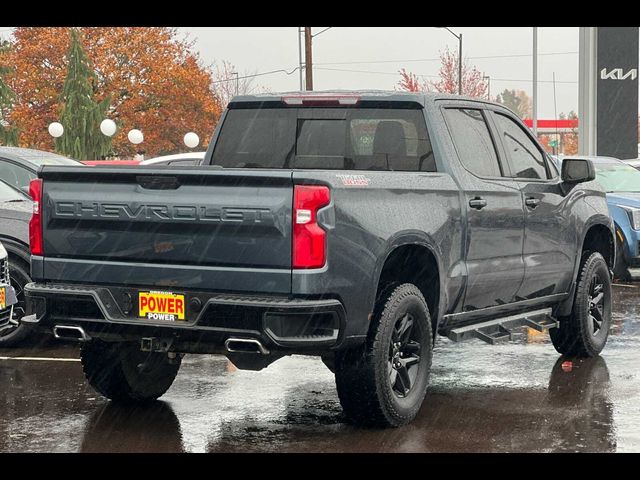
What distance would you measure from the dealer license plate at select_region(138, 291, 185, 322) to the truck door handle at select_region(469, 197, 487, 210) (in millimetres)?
2241

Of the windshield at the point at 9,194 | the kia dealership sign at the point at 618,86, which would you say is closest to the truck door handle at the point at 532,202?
the windshield at the point at 9,194

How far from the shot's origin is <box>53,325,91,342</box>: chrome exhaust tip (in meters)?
6.78

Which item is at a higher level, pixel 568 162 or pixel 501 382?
pixel 568 162

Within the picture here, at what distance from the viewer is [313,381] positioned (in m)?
8.55

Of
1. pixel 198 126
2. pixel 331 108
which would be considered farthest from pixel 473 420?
pixel 198 126

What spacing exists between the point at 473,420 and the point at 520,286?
159cm

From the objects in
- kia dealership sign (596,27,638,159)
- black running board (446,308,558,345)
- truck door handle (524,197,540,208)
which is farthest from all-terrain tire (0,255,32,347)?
kia dealership sign (596,27,638,159)

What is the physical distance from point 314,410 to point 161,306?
1.48 meters

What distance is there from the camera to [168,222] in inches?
257

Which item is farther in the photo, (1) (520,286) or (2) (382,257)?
(1) (520,286)

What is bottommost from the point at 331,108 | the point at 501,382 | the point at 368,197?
the point at 501,382

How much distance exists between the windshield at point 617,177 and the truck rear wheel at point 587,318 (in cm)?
624

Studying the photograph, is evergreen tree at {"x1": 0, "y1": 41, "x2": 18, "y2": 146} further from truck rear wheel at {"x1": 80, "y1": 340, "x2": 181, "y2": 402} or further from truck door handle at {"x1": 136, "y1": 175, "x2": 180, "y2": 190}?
truck door handle at {"x1": 136, "y1": 175, "x2": 180, "y2": 190}
